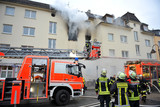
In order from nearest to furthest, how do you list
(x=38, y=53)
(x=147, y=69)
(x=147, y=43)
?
(x=38, y=53) < (x=147, y=69) < (x=147, y=43)

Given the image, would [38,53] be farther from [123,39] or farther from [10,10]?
[123,39]

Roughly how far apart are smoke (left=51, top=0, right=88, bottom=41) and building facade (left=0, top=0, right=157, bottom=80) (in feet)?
1.44

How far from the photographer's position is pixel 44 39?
1414cm

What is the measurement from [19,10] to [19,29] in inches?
103

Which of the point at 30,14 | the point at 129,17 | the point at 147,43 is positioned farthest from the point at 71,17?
the point at 147,43

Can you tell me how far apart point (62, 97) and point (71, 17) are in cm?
1178

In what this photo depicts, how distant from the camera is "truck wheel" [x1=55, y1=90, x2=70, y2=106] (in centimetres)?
581

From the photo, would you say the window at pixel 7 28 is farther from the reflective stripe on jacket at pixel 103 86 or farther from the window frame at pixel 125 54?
the window frame at pixel 125 54

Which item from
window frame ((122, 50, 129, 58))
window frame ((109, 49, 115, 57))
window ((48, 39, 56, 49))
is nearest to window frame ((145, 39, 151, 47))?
window frame ((122, 50, 129, 58))

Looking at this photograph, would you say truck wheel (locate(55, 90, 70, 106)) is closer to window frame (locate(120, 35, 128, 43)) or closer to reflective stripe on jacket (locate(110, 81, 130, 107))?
reflective stripe on jacket (locate(110, 81, 130, 107))

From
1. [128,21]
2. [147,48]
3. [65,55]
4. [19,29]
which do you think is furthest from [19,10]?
[147,48]

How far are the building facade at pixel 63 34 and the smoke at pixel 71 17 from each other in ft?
1.44

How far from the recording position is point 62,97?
233 inches

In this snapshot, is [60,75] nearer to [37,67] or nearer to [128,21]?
[37,67]
